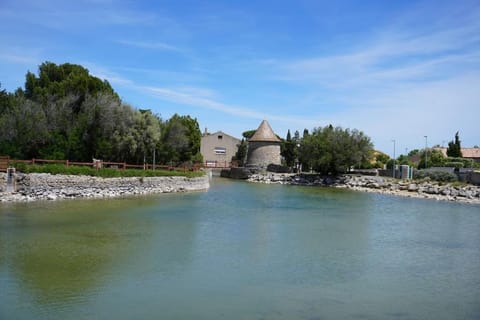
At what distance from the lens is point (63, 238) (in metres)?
15.4

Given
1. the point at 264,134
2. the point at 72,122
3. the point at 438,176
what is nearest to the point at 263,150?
the point at 264,134

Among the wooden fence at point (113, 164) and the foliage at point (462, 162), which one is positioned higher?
the foliage at point (462, 162)

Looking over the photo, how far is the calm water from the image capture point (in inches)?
376

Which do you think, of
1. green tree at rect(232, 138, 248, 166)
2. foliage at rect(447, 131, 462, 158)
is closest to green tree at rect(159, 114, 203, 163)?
green tree at rect(232, 138, 248, 166)

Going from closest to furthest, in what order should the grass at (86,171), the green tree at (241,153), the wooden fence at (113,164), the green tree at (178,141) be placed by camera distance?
the wooden fence at (113,164) < the grass at (86,171) < the green tree at (178,141) < the green tree at (241,153)

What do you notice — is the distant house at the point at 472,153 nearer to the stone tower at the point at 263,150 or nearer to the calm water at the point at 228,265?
the stone tower at the point at 263,150

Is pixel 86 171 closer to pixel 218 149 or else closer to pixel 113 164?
pixel 113 164

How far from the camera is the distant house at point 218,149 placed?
220 feet

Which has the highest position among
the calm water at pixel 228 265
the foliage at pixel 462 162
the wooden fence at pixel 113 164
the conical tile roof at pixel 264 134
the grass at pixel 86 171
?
the conical tile roof at pixel 264 134

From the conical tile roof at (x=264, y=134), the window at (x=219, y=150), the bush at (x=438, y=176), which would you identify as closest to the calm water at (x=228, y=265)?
the bush at (x=438, y=176)

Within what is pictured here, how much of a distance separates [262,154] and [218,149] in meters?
10.3

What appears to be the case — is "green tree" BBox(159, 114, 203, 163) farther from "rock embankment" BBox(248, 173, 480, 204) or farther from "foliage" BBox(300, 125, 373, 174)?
"foliage" BBox(300, 125, 373, 174)

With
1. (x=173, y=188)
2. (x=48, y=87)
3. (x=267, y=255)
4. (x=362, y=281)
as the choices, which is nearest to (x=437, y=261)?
(x=362, y=281)

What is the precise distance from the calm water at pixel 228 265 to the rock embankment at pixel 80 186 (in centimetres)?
242
